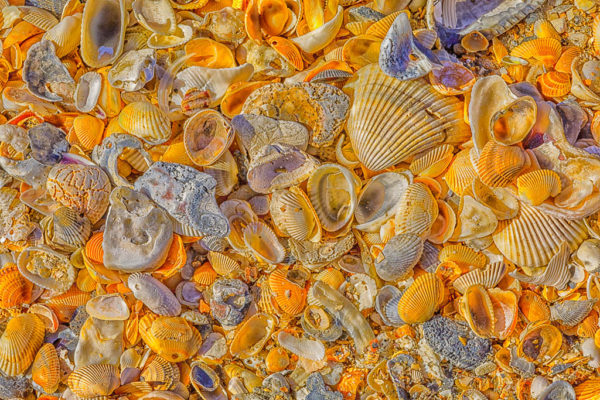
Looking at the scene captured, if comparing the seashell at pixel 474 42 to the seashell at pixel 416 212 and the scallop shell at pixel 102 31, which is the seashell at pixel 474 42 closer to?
the seashell at pixel 416 212

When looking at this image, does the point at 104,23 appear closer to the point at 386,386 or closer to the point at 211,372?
the point at 211,372

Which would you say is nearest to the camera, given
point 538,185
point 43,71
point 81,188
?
point 538,185

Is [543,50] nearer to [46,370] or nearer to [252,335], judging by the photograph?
[252,335]

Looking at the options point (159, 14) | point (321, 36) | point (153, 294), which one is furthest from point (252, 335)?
point (159, 14)

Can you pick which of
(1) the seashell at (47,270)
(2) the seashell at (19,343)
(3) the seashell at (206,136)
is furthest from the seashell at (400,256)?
(2) the seashell at (19,343)

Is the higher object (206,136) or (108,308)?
(206,136)

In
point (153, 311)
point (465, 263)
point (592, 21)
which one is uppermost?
point (592, 21)

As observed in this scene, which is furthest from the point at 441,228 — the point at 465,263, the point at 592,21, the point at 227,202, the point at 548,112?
the point at 592,21

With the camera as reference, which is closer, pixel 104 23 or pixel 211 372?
pixel 211 372
